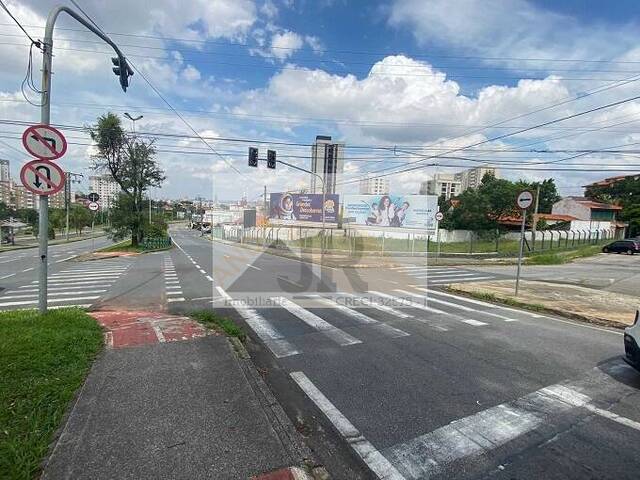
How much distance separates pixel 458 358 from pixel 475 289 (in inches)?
298

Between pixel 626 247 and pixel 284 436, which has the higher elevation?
pixel 626 247

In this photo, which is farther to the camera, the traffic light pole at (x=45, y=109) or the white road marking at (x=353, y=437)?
the traffic light pole at (x=45, y=109)

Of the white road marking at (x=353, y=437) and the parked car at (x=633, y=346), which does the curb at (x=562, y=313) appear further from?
the white road marking at (x=353, y=437)

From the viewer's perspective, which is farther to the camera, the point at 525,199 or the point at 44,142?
the point at 525,199

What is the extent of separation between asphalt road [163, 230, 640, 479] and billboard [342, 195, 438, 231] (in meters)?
38.6

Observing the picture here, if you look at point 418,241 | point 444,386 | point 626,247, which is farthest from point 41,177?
point 626,247

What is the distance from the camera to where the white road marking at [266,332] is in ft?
19.5

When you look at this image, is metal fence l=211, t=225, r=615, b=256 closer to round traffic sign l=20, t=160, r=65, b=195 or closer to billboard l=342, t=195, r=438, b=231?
billboard l=342, t=195, r=438, b=231

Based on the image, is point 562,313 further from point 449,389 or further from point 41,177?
point 41,177

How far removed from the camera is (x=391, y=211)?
4878cm

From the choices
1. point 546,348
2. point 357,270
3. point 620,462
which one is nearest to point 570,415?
point 620,462

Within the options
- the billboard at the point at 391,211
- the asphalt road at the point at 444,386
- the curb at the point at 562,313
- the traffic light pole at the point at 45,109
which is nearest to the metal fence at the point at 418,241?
the billboard at the point at 391,211

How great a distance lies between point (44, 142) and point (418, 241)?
1401 inches

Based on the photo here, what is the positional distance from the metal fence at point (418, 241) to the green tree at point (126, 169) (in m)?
12.8
